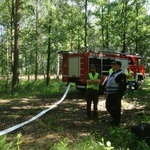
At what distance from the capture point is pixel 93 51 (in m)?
16.4

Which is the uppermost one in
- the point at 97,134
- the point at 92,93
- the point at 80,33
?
the point at 80,33

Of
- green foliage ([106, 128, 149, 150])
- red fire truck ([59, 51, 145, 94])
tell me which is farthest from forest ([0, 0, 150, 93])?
green foliage ([106, 128, 149, 150])

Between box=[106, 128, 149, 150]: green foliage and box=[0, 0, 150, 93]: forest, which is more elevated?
box=[0, 0, 150, 93]: forest

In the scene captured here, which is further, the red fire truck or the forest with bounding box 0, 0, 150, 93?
the forest with bounding box 0, 0, 150, 93

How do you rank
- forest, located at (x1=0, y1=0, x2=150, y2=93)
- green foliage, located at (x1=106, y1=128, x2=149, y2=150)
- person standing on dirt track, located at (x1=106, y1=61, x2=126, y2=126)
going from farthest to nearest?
forest, located at (x1=0, y1=0, x2=150, y2=93) → person standing on dirt track, located at (x1=106, y1=61, x2=126, y2=126) → green foliage, located at (x1=106, y1=128, x2=149, y2=150)

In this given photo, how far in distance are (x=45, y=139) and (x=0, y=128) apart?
1759mm

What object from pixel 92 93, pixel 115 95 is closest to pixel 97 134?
pixel 115 95

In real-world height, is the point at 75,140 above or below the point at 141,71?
below

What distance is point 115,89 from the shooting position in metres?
7.85

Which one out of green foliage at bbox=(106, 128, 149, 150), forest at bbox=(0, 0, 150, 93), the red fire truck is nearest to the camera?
green foliage at bbox=(106, 128, 149, 150)

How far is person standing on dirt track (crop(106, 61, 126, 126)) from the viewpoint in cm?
770

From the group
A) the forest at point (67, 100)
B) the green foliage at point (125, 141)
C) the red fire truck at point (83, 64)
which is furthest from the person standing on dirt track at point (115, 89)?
the red fire truck at point (83, 64)

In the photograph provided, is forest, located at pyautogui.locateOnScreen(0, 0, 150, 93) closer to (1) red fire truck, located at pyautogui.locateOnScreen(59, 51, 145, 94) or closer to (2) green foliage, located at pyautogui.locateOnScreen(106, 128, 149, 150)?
(1) red fire truck, located at pyautogui.locateOnScreen(59, 51, 145, 94)

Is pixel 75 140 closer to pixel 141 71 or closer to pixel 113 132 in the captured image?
pixel 113 132
